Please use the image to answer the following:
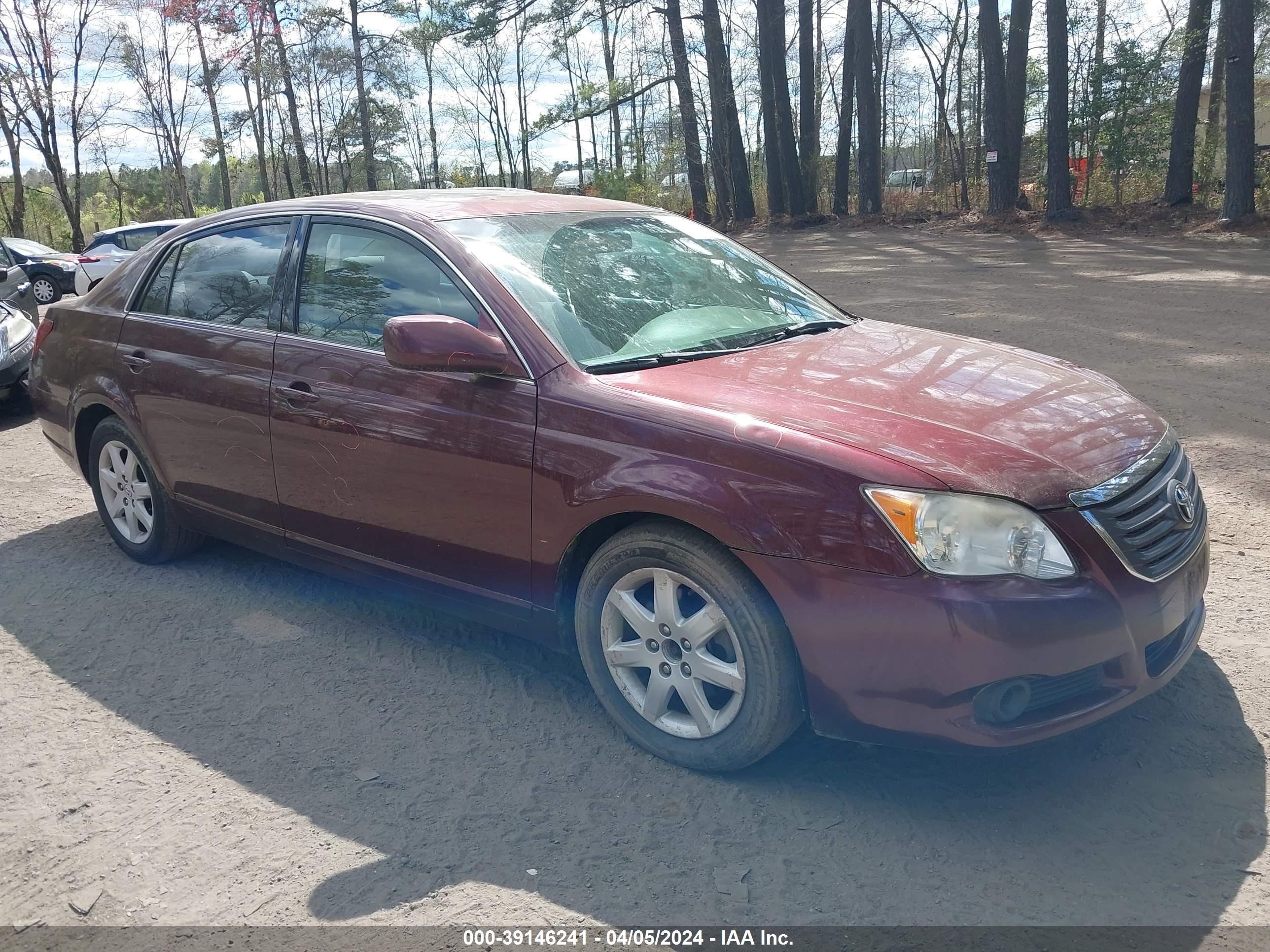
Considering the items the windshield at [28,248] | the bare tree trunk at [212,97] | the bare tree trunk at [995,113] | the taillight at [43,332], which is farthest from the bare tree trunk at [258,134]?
the taillight at [43,332]

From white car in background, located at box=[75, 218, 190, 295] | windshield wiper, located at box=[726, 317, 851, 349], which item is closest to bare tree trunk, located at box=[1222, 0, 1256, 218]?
windshield wiper, located at box=[726, 317, 851, 349]

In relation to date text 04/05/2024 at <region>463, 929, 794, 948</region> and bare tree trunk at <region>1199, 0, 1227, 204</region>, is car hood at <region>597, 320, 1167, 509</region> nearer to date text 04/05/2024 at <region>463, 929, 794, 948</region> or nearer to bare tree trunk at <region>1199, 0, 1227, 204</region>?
date text 04/05/2024 at <region>463, 929, 794, 948</region>

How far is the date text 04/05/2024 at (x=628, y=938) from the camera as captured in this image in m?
2.47

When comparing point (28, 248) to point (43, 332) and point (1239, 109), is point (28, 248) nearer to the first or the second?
point (43, 332)

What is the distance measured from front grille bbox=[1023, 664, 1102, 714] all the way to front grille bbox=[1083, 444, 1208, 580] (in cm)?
30

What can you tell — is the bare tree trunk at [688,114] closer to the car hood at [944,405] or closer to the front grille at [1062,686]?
the car hood at [944,405]

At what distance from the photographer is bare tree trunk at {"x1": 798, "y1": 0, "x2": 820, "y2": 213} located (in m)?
26.6

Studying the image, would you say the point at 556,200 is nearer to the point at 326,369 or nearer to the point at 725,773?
the point at 326,369

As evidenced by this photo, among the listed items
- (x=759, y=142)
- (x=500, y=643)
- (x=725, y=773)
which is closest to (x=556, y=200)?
(x=500, y=643)

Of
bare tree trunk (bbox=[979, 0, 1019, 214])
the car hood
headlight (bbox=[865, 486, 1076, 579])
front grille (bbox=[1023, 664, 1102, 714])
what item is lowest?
front grille (bbox=[1023, 664, 1102, 714])

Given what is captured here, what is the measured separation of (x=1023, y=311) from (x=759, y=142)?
29.1 metres

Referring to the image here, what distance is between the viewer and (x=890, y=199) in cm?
2883

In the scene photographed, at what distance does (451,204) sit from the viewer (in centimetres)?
404

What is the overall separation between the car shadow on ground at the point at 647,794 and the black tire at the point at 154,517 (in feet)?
2.52
